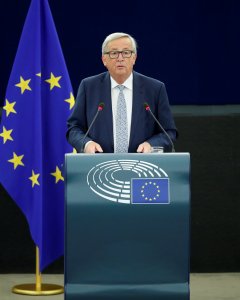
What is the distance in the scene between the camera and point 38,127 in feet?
20.5

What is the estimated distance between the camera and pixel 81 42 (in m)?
7.01

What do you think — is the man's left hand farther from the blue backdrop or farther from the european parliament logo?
the blue backdrop

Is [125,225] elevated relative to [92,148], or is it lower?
lower

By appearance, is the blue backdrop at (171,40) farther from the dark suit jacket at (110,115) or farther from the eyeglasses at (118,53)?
the eyeglasses at (118,53)

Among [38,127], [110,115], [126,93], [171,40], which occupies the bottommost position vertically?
[38,127]

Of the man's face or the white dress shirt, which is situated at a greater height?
the man's face

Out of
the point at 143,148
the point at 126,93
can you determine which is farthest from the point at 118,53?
the point at 143,148

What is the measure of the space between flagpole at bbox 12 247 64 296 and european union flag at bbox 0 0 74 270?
134mm

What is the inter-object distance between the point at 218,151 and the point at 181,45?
845 mm

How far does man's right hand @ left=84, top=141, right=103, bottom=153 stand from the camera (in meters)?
4.64

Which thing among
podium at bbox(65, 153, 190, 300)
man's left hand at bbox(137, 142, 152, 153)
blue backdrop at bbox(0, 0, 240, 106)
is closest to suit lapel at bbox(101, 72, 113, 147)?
man's left hand at bbox(137, 142, 152, 153)

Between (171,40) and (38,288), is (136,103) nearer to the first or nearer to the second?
(38,288)

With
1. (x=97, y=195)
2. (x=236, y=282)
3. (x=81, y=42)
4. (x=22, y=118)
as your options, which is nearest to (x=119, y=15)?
(x=81, y=42)

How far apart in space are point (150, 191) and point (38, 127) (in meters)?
1.92
